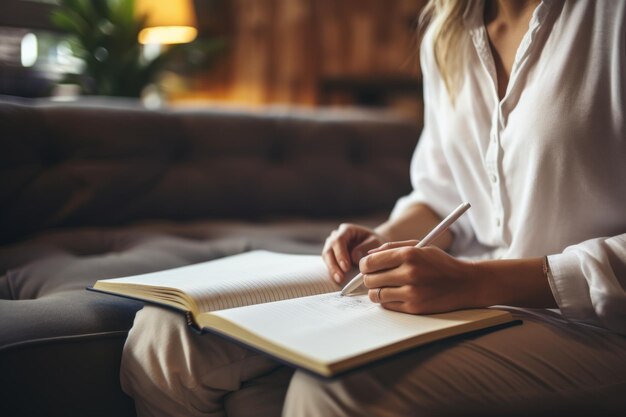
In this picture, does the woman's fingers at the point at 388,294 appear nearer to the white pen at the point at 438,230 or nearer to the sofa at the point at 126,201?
the white pen at the point at 438,230

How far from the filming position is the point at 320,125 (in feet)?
4.47

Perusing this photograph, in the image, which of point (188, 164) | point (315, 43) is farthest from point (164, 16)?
point (188, 164)

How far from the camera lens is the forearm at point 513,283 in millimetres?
536

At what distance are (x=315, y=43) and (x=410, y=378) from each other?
90.9 inches

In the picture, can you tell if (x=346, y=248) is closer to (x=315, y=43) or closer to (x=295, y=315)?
(x=295, y=315)

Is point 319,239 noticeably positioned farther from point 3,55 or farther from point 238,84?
point 238,84

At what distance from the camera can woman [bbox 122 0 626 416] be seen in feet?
1.55

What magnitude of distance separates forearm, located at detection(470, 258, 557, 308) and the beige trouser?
2 cm

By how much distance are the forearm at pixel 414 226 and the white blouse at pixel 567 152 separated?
12cm

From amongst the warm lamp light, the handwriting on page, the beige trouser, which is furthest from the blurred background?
the beige trouser

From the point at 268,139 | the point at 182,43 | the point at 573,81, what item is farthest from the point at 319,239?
the point at 182,43

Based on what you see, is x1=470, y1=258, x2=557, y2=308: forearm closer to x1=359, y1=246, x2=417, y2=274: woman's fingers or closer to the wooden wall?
x1=359, y1=246, x2=417, y2=274: woman's fingers

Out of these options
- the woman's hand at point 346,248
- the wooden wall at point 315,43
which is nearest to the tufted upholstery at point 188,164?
the woman's hand at point 346,248

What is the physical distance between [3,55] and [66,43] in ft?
0.75
